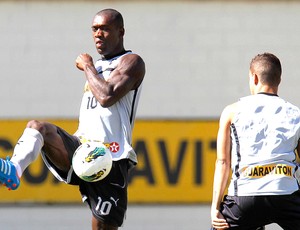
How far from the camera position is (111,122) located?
6082 millimetres

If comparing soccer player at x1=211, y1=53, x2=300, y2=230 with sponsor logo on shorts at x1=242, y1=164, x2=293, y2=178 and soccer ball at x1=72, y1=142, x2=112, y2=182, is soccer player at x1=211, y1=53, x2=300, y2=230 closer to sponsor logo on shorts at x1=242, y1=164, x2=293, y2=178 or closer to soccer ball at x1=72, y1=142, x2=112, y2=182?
sponsor logo on shorts at x1=242, y1=164, x2=293, y2=178

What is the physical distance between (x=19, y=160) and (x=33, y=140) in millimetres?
164

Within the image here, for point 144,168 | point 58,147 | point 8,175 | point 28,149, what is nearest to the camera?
point 8,175

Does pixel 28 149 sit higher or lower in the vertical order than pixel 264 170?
lower

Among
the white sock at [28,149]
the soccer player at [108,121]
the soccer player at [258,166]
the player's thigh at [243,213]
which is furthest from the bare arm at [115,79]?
the player's thigh at [243,213]

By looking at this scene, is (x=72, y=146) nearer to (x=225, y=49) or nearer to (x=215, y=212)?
(x=215, y=212)

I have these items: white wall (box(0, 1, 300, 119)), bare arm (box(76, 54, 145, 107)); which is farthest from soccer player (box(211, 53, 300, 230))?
white wall (box(0, 1, 300, 119))

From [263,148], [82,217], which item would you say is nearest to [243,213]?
[263,148]

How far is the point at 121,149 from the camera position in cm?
609

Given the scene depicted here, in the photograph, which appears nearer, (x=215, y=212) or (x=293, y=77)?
(x=215, y=212)

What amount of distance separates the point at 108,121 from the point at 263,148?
1379 millimetres

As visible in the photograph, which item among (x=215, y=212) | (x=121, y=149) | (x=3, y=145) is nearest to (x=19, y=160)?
(x=121, y=149)

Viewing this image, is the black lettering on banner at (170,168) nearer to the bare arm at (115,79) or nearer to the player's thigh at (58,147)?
the bare arm at (115,79)

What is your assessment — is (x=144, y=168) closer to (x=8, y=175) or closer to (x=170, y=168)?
(x=170, y=168)
